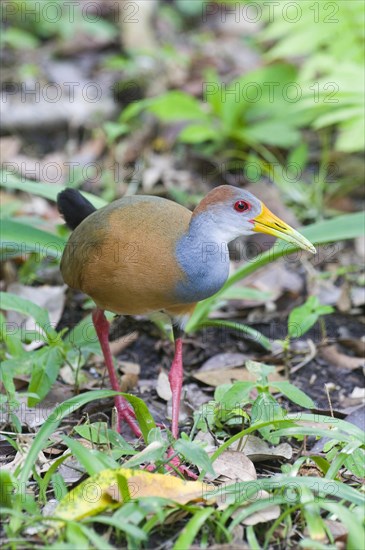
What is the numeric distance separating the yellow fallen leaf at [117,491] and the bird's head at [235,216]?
129 centimetres

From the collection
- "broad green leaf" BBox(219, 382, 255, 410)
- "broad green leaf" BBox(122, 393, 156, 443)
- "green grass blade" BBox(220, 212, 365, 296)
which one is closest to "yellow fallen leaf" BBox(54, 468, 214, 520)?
"broad green leaf" BBox(122, 393, 156, 443)

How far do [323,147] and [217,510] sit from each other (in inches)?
185

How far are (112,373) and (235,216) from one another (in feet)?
3.57

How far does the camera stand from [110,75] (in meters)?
8.06

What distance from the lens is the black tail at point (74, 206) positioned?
4477mm

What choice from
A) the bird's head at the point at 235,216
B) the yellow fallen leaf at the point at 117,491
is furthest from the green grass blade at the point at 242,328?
the yellow fallen leaf at the point at 117,491

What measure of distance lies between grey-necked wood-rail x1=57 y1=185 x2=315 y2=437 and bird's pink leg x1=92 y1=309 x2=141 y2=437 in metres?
0.02

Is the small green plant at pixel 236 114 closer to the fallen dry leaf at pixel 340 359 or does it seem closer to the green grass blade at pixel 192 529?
the fallen dry leaf at pixel 340 359

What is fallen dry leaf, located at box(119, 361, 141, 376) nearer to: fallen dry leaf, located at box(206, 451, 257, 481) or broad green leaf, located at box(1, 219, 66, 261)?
broad green leaf, located at box(1, 219, 66, 261)

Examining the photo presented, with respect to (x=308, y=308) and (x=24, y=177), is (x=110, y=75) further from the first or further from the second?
(x=308, y=308)

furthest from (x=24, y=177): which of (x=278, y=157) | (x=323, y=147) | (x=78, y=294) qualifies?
(x=323, y=147)

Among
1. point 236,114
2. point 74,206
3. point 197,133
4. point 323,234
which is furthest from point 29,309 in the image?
point 236,114

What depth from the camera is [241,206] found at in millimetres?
3746

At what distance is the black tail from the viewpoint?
448 centimetres
